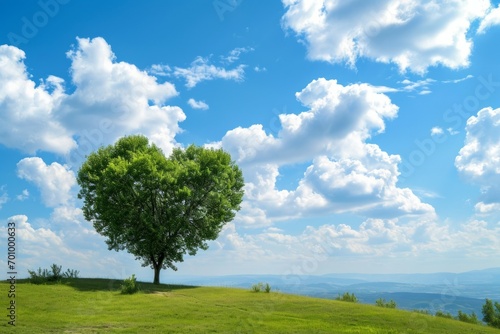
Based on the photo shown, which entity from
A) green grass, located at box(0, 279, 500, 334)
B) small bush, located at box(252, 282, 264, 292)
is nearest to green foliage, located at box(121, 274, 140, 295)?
green grass, located at box(0, 279, 500, 334)

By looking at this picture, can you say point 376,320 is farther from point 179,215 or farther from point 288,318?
point 179,215

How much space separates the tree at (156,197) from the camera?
5075cm

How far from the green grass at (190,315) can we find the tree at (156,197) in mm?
12317

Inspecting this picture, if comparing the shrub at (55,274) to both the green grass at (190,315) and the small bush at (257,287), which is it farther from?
the small bush at (257,287)

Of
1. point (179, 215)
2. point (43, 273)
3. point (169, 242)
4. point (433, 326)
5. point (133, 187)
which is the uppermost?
point (133, 187)

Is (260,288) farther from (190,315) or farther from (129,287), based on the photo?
(190,315)

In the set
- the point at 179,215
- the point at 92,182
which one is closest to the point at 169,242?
the point at 179,215

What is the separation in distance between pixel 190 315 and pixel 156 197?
25.6 m

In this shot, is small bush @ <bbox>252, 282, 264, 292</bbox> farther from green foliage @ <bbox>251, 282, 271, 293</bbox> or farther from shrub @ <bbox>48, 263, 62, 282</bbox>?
shrub @ <bbox>48, 263, 62, 282</bbox>

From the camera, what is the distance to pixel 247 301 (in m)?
37.3

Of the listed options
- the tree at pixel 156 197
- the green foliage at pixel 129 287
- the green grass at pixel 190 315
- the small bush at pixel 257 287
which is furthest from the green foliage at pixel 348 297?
the green foliage at pixel 129 287

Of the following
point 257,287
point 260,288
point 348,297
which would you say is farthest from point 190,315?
point 348,297

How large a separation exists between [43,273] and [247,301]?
24068 mm

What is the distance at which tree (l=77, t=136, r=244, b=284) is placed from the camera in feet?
167
